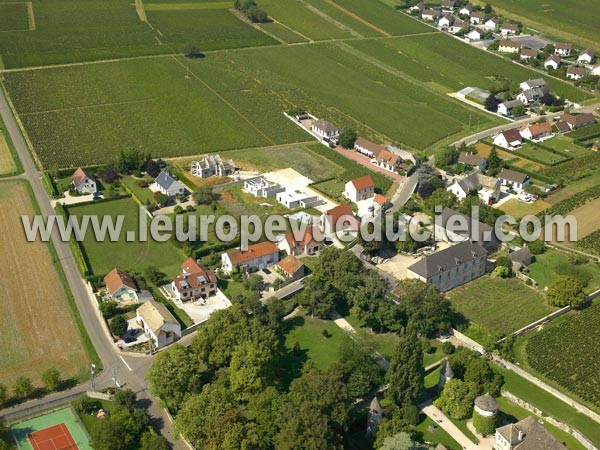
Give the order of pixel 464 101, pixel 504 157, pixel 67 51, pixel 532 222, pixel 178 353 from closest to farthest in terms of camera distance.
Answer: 1. pixel 178 353
2. pixel 532 222
3. pixel 504 157
4. pixel 464 101
5. pixel 67 51

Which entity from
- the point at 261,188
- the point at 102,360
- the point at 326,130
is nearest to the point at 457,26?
the point at 326,130

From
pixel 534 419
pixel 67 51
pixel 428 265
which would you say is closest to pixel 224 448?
pixel 534 419

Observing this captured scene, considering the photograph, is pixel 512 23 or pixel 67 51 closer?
pixel 67 51

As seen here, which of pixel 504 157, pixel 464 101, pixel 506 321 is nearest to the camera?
pixel 506 321

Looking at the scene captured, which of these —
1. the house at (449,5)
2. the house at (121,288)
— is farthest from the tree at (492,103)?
the house at (121,288)

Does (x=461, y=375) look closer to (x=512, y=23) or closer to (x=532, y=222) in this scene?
(x=532, y=222)

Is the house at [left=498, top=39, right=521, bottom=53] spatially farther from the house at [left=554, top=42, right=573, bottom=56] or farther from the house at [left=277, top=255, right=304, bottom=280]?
the house at [left=277, top=255, right=304, bottom=280]

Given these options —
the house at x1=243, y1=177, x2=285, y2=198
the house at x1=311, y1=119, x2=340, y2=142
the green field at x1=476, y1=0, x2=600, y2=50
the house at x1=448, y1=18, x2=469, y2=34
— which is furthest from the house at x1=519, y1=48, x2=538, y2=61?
the house at x1=243, y1=177, x2=285, y2=198
